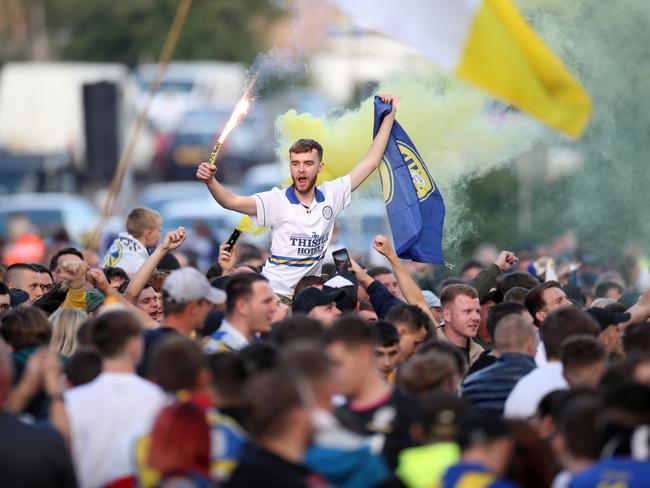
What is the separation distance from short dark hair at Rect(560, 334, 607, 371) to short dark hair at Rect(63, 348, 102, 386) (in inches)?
91.1

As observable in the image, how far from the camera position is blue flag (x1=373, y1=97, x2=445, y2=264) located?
11.4 meters

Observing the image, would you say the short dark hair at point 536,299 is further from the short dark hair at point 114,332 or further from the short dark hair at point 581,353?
the short dark hair at point 114,332

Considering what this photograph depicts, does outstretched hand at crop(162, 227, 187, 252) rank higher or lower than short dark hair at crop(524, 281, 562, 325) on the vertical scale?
higher

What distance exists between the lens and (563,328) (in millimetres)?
8422

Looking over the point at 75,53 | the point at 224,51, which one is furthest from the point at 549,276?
the point at 75,53

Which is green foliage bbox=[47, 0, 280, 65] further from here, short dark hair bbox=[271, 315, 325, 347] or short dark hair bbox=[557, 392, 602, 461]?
short dark hair bbox=[557, 392, 602, 461]

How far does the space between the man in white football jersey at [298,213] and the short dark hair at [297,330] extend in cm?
268

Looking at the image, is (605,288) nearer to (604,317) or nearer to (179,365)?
(604,317)

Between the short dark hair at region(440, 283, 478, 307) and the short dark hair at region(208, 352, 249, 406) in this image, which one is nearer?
the short dark hair at region(208, 352, 249, 406)

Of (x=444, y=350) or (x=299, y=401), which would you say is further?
(x=444, y=350)

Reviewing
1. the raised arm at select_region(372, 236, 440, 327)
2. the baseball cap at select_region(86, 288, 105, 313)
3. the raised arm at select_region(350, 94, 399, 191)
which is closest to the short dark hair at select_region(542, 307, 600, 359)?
the raised arm at select_region(372, 236, 440, 327)

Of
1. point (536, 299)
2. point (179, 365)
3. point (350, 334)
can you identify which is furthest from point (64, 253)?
point (179, 365)

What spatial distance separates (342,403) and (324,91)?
29716 mm

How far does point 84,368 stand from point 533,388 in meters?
2.29
